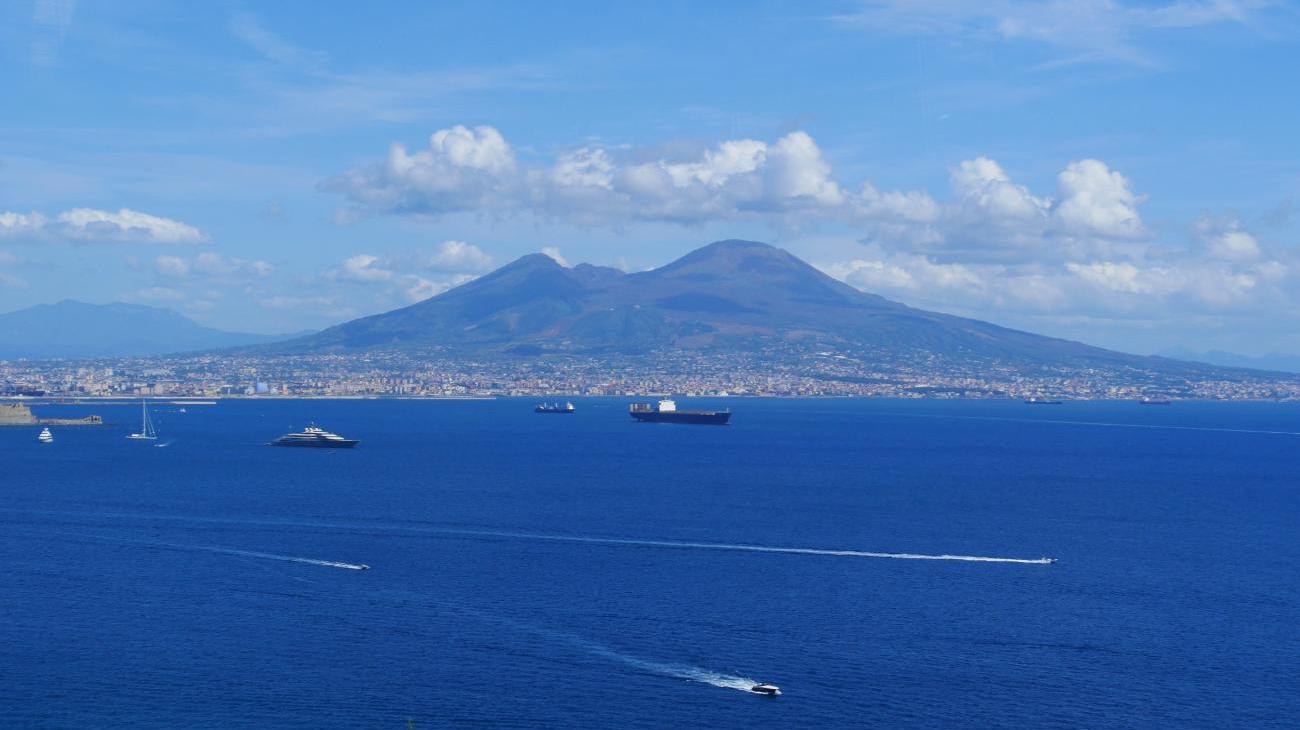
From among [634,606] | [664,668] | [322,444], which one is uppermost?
[322,444]

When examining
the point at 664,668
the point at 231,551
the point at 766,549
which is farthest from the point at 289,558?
the point at 664,668

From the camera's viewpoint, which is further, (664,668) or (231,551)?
(231,551)

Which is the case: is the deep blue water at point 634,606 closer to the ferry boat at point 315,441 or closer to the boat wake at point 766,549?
the boat wake at point 766,549

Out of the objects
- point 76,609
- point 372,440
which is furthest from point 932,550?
point 372,440

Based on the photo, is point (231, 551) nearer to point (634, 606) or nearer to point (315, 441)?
point (634, 606)

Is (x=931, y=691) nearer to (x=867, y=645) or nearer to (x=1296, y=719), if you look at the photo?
(x=867, y=645)

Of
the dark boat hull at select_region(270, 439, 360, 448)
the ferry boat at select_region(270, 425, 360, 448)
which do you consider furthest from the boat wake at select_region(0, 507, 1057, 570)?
the ferry boat at select_region(270, 425, 360, 448)

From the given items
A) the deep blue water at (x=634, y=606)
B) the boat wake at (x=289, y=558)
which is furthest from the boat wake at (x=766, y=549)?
the boat wake at (x=289, y=558)

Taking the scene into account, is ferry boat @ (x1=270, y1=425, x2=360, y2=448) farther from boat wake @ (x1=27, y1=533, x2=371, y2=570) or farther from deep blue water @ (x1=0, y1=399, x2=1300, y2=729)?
boat wake @ (x1=27, y1=533, x2=371, y2=570)
